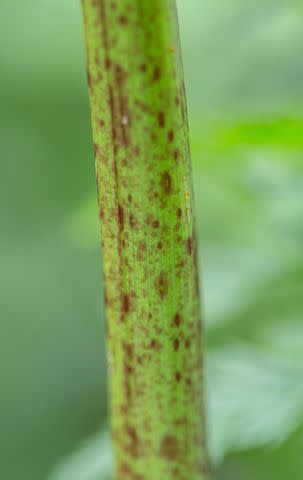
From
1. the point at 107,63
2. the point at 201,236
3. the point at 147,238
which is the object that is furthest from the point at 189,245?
the point at 201,236

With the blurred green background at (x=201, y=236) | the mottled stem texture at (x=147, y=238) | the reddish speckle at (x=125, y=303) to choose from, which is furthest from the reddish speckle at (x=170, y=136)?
the blurred green background at (x=201, y=236)

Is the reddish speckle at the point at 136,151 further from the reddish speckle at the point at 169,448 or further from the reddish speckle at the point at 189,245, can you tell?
the reddish speckle at the point at 169,448

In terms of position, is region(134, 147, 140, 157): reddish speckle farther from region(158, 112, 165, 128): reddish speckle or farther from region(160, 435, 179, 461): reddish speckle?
region(160, 435, 179, 461): reddish speckle

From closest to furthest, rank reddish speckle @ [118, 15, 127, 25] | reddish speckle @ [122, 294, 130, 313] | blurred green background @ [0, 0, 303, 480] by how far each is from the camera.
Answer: reddish speckle @ [118, 15, 127, 25]
reddish speckle @ [122, 294, 130, 313]
blurred green background @ [0, 0, 303, 480]

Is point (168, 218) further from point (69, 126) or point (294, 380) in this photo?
point (69, 126)

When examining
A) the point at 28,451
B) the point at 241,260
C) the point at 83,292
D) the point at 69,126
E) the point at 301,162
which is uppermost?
the point at 69,126

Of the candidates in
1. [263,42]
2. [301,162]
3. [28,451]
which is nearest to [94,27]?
[301,162]

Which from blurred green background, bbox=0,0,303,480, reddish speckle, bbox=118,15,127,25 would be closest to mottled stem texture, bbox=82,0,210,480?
reddish speckle, bbox=118,15,127,25
